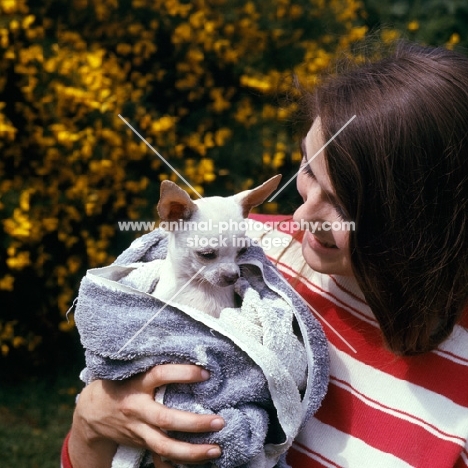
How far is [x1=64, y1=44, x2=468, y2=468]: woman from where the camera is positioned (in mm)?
1349

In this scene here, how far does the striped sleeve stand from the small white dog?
0.29m

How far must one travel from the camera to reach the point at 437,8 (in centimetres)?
334

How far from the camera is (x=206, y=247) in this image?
1388 mm

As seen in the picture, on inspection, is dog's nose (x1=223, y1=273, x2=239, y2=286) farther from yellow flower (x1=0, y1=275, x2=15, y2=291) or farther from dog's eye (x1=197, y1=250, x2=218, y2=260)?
yellow flower (x1=0, y1=275, x2=15, y2=291)

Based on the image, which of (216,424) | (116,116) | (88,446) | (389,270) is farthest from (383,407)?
(116,116)

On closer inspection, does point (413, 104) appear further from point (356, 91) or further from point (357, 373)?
point (357, 373)

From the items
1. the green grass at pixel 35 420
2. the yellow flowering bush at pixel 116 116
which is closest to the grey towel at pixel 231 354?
the yellow flowering bush at pixel 116 116

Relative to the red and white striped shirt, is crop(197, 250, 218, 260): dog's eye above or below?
above

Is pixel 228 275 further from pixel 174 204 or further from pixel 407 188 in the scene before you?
pixel 407 188

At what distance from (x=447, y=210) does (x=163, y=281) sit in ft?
1.93

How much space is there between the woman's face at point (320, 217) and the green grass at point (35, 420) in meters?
1.88

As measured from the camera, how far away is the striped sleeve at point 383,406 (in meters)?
1.36

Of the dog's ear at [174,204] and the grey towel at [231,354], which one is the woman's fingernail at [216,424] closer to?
the grey towel at [231,354]

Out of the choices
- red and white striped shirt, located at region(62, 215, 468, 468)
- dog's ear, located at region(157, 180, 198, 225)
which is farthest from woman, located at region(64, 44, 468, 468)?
dog's ear, located at region(157, 180, 198, 225)
